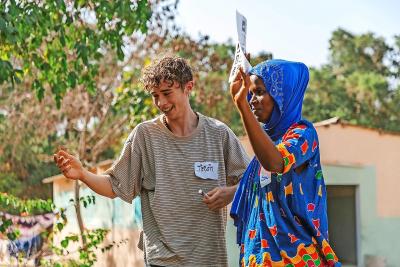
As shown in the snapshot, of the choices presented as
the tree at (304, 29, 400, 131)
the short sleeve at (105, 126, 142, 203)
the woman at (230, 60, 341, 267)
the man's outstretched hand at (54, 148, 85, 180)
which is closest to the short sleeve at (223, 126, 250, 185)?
the short sleeve at (105, 126, 142, 203)

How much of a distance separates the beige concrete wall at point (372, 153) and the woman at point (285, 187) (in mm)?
9167

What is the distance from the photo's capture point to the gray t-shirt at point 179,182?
3.85m

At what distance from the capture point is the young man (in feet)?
12.6

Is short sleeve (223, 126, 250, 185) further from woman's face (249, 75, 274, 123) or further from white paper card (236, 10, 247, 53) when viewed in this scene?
white paper card (236, 10, 247, 53)

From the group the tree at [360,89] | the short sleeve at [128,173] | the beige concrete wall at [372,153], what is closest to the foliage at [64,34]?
the short sleeve at [128,173]

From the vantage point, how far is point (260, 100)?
308 cm

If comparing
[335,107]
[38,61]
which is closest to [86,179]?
[38,61]

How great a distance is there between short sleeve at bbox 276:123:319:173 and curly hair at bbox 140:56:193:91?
0.95 meters

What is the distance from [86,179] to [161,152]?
1.20 ft

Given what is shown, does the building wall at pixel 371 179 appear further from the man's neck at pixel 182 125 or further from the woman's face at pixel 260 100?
the woman's face at pixel 260 100

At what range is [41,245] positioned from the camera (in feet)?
39.0

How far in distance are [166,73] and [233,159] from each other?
525 millimetres

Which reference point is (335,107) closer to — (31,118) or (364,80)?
(364,80)

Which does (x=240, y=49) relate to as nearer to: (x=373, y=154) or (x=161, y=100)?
(x=161, y=100)
